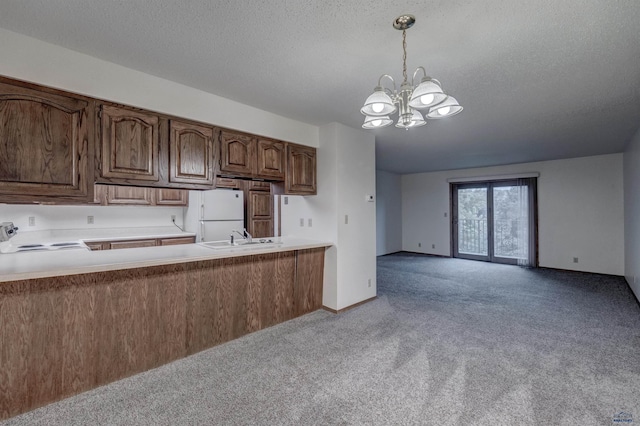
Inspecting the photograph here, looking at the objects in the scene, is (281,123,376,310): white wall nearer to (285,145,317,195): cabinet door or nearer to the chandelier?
(285,145,317,195): cabinet door

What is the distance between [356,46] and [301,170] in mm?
1830

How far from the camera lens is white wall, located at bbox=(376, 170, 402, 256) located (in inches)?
295

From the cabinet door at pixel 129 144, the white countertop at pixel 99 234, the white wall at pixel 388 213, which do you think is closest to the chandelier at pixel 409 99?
the cabinet door at pixel 129 144

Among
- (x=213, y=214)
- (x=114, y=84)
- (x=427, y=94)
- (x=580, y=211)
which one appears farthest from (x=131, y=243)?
(x=580, y=211)

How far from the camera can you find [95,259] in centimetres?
220

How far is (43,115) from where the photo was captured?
6.40 feet

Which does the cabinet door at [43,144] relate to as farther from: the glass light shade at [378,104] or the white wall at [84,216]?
the white wall at [84,216]

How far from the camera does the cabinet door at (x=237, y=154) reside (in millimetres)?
2871

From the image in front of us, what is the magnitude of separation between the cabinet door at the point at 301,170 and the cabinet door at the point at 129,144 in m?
1.42

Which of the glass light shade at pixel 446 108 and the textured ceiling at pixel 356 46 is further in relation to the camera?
the glass light shade at pixel 446 108

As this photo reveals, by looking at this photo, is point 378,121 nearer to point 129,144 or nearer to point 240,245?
point 129,144

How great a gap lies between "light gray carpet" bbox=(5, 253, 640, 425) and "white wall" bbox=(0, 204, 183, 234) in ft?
9.49

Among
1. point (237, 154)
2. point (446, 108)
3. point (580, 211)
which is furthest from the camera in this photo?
point (580, 211)

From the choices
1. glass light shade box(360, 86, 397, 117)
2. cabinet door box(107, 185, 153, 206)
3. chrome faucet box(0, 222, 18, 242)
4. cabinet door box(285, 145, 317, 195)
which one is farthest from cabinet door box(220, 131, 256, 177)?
cabinet door box(107, 185, 153, 206)
